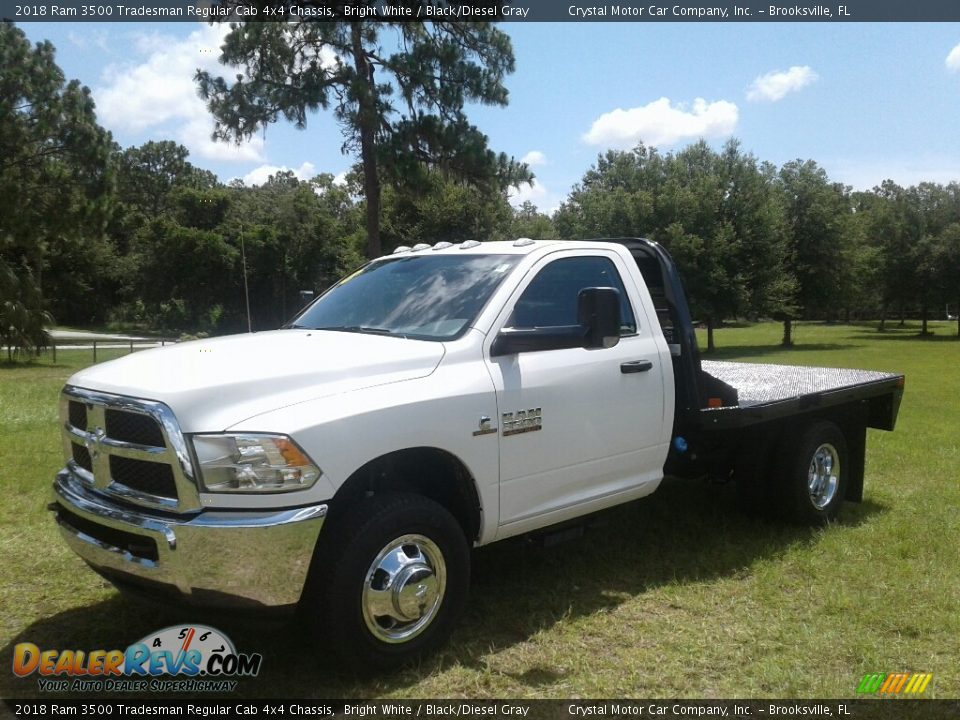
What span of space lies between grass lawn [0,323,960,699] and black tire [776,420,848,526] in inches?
7.0

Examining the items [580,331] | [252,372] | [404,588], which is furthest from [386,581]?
[580,331]

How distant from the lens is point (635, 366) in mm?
4645

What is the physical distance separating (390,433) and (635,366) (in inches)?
69.0

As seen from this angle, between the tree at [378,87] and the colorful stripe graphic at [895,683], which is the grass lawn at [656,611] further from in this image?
the tree at [378,87]

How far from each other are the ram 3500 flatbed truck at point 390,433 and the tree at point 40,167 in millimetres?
23403

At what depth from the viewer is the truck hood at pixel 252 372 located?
3.26 metres

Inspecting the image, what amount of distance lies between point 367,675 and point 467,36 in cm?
1804

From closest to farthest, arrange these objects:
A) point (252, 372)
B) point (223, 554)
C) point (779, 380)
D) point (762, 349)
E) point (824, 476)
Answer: point (223, 554), point (252, 372), point (824, 476), point (779, 380), point (762, 349)

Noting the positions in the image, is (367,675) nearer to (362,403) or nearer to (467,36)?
(362,403)

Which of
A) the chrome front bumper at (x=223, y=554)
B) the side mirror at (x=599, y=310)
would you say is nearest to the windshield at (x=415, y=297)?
the side mirror at (x=599, y=310)

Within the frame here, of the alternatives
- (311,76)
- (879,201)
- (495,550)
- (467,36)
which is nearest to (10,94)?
(311,76)

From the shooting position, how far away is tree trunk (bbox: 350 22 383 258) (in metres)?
18.7

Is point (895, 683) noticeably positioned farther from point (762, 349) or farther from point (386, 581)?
point (762, 349)

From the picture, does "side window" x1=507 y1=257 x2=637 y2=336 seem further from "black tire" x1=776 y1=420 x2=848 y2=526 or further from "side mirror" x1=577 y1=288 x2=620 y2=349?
"black tire" x1=776 y1=420 x2=848 y2=526
